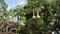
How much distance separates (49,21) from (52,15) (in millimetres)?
314

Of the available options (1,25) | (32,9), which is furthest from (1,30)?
(32,9)

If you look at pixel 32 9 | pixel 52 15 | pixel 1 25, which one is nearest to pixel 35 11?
pixel 32 9

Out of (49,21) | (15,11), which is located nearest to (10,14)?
(15,11)

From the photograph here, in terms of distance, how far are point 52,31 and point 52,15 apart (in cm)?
69

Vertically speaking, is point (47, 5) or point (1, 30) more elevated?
point (47, 5)

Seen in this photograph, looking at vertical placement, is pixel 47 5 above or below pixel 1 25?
above

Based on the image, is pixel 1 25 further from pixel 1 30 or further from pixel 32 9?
pixel 32 9

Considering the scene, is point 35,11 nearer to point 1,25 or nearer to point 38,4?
point 38,4

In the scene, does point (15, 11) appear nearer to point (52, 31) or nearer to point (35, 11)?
point (35, 11)

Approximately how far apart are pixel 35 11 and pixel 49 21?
0.88 m

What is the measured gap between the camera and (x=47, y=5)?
398 inches

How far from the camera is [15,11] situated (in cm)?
1029

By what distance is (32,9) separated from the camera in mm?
9875

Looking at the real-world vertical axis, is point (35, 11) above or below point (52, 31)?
above
